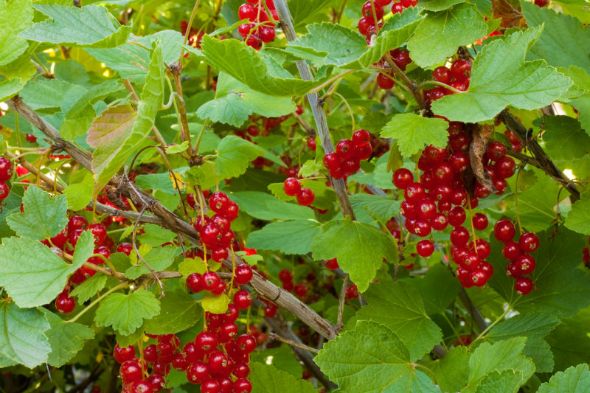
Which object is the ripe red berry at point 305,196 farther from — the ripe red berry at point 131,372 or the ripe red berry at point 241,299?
the ripe red berry at point 131,372

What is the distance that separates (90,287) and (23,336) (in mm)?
113

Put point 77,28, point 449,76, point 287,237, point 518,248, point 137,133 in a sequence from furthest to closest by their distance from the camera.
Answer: point 287,237, point 518,248, point 449,76, point 77,28, point 137,133

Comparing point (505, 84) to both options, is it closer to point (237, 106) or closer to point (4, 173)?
point (237, 106)

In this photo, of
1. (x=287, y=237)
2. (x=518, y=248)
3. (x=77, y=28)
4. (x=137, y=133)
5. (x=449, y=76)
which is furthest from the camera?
(x=287, y=237)

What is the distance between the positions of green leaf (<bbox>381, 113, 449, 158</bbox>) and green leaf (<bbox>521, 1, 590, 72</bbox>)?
0.84 feet

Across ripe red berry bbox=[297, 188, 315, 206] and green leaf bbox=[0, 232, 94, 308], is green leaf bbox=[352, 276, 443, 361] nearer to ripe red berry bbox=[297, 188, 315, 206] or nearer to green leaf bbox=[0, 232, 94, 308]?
ripe red berry bbox=[297, 188, 315, 206]

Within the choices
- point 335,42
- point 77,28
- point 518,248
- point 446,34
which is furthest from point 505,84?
point 77,28

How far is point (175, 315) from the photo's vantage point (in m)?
1.02

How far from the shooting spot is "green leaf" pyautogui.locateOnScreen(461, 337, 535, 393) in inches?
33.1

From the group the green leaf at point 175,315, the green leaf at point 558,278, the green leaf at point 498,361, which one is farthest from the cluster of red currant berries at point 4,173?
the green leaf at point 558,278

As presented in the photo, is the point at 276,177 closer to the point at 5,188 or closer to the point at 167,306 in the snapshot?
the point at 167,306

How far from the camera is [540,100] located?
2.75ft

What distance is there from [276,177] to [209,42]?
91 centimetres

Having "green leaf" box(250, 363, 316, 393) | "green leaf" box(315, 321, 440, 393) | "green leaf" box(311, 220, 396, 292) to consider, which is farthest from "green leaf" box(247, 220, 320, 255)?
"green leaf" box(315, 321, 440, 393)
